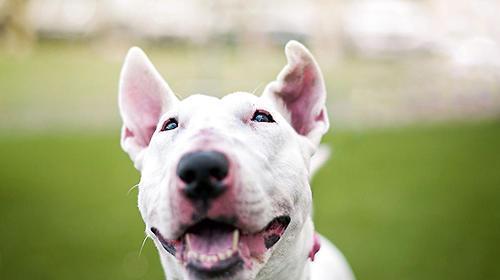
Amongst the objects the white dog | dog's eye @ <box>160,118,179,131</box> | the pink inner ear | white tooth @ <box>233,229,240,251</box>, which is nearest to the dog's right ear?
the white dog

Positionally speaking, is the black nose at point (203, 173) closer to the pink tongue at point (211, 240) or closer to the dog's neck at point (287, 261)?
the pink tongue at point (211, 240)

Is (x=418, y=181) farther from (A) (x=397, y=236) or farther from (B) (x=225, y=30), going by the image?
(B) (x=225, y=30)

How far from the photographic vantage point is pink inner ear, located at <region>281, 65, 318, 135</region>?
301cm

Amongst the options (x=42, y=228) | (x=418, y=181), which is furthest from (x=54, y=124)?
(x=418, y=181)

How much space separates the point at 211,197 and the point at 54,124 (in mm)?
11418

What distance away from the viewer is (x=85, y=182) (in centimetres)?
832

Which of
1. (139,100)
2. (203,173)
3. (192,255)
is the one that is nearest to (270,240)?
(192,255)

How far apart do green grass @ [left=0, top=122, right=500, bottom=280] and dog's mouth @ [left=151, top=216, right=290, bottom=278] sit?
3.24 meters

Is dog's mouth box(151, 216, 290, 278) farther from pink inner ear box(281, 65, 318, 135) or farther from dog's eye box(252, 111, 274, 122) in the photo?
pink inner ear box(281, 65, 318, 135)

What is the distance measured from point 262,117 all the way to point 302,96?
51 cm

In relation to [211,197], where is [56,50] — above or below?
below

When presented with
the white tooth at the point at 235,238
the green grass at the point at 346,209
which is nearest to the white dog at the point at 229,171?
the white tooth at the point at 235,238

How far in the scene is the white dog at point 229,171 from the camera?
2.19m

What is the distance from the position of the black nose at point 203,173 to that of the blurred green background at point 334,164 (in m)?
3.54
